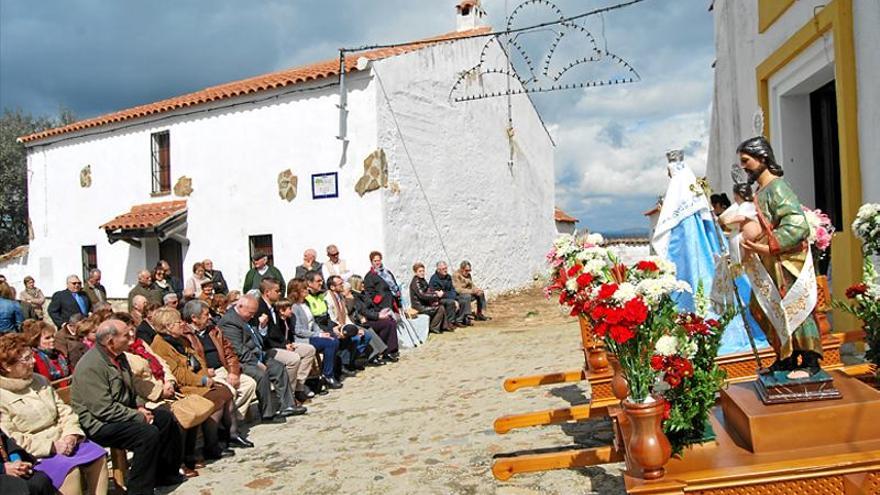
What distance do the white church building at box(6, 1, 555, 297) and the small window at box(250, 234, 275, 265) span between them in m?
0.03

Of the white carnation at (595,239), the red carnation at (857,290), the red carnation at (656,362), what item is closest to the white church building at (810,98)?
the red carnation at (857,290)

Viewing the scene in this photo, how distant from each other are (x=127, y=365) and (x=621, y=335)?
403 centimetres

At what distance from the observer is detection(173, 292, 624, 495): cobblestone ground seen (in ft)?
15.4

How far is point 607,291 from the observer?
3246mm

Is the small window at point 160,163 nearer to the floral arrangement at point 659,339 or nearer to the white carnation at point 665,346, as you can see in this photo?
the floral arrangement at point 659,339

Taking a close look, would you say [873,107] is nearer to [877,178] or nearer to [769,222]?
[877,178]

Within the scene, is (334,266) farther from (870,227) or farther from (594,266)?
(870,227)

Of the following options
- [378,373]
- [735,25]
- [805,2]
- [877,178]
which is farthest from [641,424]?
[735,25]

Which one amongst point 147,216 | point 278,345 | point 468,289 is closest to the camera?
point 278,345

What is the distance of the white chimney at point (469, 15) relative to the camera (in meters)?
18.8

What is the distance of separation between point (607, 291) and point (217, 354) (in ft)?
15.3

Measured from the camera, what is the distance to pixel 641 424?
3.06 metres

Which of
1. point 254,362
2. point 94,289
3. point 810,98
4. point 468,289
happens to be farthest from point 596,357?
point 468,289

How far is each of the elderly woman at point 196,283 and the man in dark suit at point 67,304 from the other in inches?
58.3
